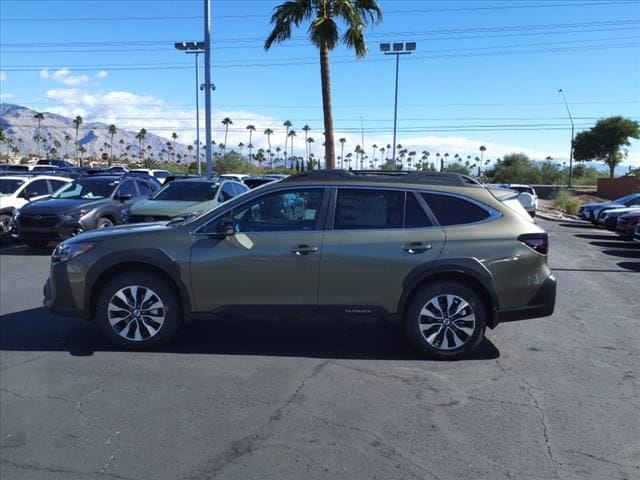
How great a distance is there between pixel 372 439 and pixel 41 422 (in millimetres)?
2378

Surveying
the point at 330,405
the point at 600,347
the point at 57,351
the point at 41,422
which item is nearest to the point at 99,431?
the point at 41,422

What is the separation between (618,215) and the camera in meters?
19.5

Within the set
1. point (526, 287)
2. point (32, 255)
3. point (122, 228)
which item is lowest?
point (32, 255)

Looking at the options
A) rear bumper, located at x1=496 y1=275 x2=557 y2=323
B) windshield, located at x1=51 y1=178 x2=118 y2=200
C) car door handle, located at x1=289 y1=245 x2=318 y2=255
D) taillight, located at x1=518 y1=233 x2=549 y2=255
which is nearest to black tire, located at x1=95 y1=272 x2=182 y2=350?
car door handle, located at x1=289 y1=245 x2=318 y2=255

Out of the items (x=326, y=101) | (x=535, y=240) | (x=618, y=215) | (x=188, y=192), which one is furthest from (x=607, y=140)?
(x=535, y=240)

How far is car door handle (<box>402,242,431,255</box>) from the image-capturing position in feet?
18.3

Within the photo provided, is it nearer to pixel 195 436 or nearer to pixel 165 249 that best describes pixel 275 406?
pixel 195 436

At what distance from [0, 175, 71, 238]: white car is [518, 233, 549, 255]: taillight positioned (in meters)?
12.3

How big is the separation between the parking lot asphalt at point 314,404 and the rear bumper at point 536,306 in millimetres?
433

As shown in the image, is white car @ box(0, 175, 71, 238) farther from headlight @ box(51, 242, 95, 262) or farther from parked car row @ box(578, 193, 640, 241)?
parked car row @ box(578, 193, 640, 241)

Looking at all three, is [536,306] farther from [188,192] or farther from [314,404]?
[188,192]

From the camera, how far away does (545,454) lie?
379 centimetres

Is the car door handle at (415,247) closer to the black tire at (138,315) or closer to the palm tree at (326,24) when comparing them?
the black tire at (138,315)

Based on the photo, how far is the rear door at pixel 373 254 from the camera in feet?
18.3
